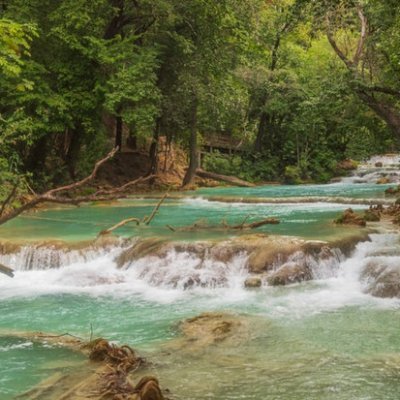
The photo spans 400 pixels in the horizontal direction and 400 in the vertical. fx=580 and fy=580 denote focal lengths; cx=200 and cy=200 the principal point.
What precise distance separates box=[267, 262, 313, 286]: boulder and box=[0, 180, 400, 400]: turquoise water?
0.78 feet

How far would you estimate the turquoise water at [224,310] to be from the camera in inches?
220

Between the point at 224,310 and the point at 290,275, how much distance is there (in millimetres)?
1950

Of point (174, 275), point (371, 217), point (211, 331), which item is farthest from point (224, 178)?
point (211, 331)

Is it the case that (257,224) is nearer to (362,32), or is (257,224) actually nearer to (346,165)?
(362,32)

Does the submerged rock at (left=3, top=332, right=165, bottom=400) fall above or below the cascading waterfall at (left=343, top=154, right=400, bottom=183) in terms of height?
below

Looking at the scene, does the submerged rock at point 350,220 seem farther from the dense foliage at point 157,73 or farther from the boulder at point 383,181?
the boulder at point 383,181

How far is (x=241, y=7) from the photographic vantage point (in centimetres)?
2270

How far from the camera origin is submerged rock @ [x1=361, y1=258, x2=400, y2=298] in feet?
29.4

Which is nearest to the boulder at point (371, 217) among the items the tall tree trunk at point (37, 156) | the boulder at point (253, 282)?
the boulder at point (253, 282)

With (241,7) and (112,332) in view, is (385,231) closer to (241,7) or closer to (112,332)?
(112,332)

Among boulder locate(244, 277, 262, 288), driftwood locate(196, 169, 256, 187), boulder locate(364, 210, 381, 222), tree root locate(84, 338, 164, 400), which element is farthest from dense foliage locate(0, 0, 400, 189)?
tree root locate(84, 338, 164, 400)

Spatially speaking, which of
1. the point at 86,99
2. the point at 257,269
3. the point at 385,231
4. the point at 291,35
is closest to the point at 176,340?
the point at 257,269

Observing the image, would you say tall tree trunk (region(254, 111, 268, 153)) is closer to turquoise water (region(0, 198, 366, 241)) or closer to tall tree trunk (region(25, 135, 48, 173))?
turquoise water (region(0, 198, 366, 241))

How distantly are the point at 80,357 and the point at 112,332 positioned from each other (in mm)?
1181
